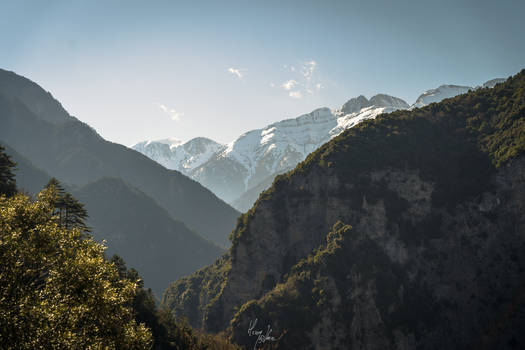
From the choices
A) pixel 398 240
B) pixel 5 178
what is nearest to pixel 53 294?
pixel 5 178

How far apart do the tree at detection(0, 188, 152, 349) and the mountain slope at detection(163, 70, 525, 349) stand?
66895 mm

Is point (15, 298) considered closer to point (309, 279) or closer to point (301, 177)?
point (309, 279)

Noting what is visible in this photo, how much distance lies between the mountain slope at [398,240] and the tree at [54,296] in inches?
2634

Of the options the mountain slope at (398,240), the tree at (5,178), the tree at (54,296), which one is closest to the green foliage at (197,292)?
the mountain slope at (398,240)

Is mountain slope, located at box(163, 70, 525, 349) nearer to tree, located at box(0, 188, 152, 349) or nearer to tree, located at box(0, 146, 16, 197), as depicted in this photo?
tree, located at box(0, 146, 16, 197)

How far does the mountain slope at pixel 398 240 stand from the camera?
246 ft

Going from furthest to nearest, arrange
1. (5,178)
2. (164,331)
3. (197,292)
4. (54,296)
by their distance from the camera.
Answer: (197,292), (164,331), (5,178), (54,296)

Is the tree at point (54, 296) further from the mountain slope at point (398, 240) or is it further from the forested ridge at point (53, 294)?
the mountain slope at point (398, 240)

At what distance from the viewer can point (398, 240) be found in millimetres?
89062

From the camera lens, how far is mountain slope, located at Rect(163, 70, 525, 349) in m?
75.1

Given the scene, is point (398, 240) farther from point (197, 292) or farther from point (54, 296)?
point (197, 292)

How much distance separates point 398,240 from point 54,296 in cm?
8654

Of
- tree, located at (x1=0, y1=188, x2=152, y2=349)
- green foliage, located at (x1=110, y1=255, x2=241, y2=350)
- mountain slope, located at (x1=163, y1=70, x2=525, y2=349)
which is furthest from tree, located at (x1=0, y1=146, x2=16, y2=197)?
mountain slope, located at (x1=163, y1=70, x2=525, y2=349)

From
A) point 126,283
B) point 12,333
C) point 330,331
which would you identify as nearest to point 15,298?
point 12,333
